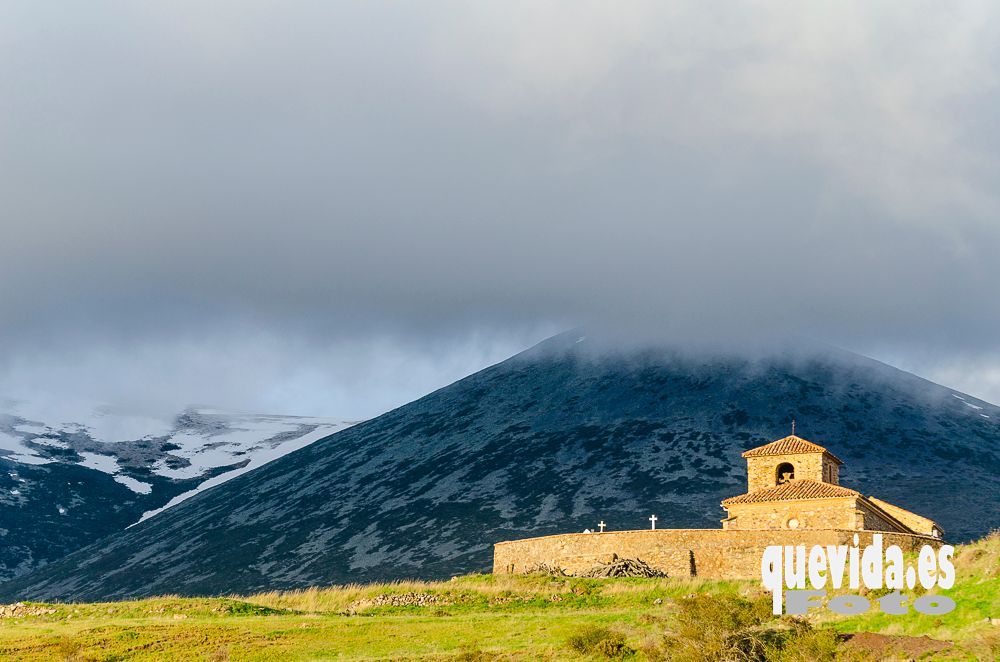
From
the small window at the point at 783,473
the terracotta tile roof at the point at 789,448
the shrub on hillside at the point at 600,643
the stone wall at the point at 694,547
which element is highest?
the terracotta tile roof at the point at 789,448

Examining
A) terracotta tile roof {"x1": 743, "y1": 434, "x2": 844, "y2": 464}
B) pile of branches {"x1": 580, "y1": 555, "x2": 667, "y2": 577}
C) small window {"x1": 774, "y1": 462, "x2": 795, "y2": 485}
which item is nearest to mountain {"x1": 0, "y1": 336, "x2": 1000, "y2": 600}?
small window {"x1": 774, "y1": 462, "x2": 795, "y2": 485}

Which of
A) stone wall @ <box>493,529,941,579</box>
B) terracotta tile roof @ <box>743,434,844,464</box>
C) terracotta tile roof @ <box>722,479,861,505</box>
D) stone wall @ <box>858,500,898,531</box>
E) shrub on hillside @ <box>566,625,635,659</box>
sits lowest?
shrub on hillside @ <box>566,625,635,659</box>

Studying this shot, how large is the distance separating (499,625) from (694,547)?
60.5ft

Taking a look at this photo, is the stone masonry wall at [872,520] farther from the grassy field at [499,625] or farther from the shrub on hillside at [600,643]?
the shrub on hillside at [600,643]

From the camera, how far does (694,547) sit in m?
49.3

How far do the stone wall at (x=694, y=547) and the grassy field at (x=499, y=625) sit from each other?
3875mm

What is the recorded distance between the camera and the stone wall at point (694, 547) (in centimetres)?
4797

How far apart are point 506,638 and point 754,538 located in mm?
21139

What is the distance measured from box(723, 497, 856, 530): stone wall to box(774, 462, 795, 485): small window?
4.93 meters

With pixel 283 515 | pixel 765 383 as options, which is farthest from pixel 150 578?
pixel 765 383

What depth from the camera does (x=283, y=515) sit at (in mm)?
151750

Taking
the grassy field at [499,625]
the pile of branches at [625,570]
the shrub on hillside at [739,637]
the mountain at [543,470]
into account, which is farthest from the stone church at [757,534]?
the mountain at [543,470]

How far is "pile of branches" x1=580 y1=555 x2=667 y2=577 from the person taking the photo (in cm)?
4806

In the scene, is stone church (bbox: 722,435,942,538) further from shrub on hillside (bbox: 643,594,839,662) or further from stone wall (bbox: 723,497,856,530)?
shrub on hillside (bbox: 643,594,839,662)
